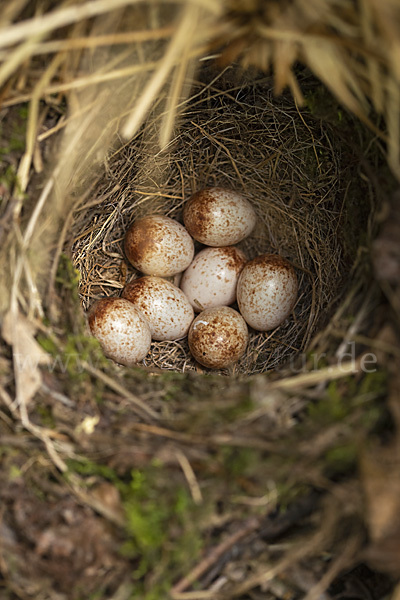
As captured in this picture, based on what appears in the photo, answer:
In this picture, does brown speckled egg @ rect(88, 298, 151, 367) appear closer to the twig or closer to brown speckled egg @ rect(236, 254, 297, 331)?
brown speckled egg @ rect(236, 254, 297, 331)

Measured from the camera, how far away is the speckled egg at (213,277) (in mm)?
1944

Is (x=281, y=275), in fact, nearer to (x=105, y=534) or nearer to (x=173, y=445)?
(x=173, y=445)

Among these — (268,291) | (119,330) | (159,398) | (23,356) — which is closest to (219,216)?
(268,291)

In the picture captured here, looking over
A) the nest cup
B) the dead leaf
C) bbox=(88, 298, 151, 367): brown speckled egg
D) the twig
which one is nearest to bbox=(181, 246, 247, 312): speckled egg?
the nest cup

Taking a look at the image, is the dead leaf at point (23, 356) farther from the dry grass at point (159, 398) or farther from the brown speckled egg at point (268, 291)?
the brown speckled egg at point (268, 291)

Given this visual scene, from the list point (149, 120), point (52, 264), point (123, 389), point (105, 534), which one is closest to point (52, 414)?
point (123, 389)

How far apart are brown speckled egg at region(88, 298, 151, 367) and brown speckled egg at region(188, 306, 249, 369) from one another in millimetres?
197

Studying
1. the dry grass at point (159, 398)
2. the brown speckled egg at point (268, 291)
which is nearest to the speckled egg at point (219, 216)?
the brown speckled egg at point (268, 291)

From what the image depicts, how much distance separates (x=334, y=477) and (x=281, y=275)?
917mm

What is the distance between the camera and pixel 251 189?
6.48 ft

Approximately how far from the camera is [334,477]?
1.02 m

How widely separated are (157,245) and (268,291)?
0.44 metres

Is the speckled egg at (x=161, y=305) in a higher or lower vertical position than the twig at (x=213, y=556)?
lower

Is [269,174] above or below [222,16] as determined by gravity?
below
